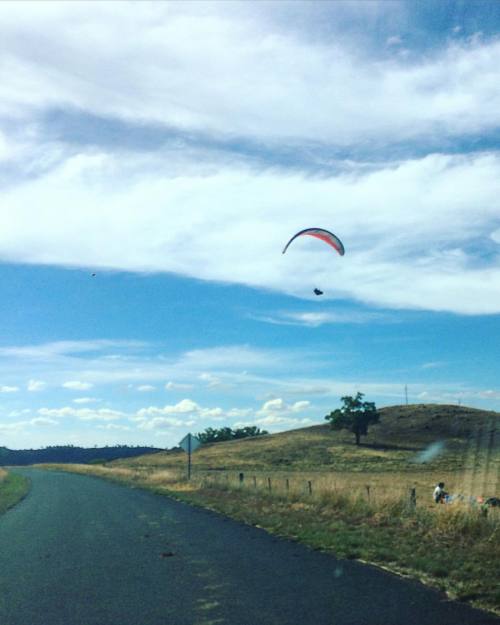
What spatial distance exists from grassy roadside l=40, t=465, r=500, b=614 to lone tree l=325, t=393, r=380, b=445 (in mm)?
84520

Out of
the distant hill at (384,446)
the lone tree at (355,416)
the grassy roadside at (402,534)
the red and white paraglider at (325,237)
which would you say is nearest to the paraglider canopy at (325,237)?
the red and white paraglider at (325,237)

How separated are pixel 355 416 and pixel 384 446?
20.3 feet

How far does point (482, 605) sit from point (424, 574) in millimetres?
2014

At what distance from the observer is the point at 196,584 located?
32.9ft

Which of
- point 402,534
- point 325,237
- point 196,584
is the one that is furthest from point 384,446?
point 196,584

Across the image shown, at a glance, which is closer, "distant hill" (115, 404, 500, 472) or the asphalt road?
the asphalt road

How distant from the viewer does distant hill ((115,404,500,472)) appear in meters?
77.4

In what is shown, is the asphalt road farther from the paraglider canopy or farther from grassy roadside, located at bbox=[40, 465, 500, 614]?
the paraglider canopy

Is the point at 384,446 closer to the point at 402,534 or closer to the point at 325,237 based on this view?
the point at 325,237

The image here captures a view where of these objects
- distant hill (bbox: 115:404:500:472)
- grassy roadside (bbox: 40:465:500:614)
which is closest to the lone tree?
distant hill (bbox: 115:404:500:472)

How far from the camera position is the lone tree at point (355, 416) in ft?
349

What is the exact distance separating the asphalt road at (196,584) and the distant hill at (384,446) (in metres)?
53.0

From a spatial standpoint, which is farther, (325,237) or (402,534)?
(325,237)

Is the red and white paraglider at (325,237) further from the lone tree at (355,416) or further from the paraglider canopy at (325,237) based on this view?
the lone tree at (355,416)
